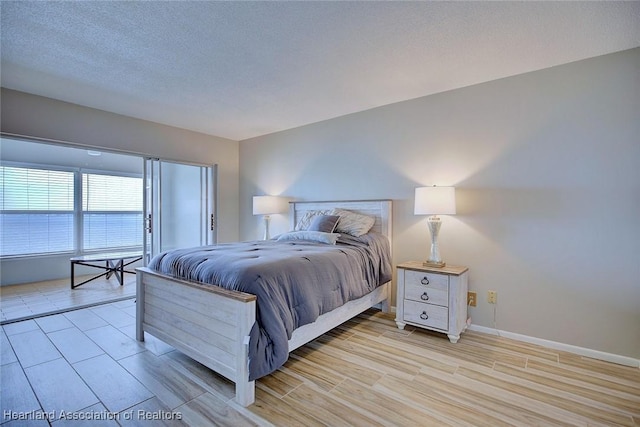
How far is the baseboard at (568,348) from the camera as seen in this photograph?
2203mm

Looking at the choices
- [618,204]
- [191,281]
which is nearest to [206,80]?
[191,281]

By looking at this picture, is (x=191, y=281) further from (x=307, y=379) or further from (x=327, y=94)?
(x=327, y=94)

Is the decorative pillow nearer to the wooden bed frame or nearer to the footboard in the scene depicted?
the wooden bed frame

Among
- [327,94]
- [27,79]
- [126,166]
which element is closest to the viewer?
[27,79]

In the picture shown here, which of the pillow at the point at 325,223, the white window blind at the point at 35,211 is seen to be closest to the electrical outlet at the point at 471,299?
the pillow at the point at 325,223

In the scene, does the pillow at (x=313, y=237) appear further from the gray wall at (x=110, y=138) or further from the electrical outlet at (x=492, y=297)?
the gray wall at (x=110, y=138)

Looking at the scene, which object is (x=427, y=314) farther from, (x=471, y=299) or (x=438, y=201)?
(x=438, y=201)

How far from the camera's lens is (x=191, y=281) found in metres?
2.14

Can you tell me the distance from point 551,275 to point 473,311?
73 centimetres

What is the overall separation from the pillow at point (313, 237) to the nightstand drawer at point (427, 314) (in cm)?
93

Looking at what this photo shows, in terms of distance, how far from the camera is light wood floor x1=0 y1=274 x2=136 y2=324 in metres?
3.29

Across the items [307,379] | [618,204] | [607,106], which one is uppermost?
[607,106]

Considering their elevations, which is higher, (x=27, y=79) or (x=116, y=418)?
(x=27, y=79)

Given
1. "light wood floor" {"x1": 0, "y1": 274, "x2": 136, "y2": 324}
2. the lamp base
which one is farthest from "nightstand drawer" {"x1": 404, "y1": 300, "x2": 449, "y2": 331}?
"light wood floor" {"x1": 0, "y1": 274, "x2": 136, "y2": 324}
